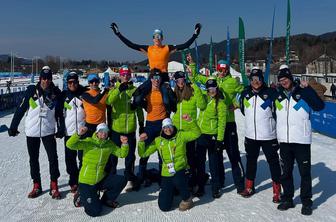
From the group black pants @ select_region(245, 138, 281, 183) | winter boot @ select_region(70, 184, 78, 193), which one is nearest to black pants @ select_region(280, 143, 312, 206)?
black pants @ select_region(245, 138, 281, 183)

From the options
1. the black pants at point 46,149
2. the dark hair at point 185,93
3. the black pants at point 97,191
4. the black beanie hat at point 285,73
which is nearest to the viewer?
the black beanie hat at point 285,73

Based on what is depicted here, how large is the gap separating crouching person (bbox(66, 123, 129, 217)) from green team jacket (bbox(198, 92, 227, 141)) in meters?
1.28

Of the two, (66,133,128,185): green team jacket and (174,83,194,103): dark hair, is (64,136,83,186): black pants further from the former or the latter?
(174,83,194,103): dark hair

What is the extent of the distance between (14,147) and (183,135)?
6.31m

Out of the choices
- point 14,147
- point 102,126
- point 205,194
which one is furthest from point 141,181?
point 14,147

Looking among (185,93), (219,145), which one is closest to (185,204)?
(219,145)

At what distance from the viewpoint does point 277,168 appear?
17.1 ft

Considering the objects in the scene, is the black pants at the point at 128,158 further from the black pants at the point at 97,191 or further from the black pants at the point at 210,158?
the black pants at the point at 210,158

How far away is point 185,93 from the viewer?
538 centimetres

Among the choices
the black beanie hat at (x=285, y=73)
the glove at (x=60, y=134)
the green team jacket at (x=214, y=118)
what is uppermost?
the black beanie hat at (x=285, y=73)

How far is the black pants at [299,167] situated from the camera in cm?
476

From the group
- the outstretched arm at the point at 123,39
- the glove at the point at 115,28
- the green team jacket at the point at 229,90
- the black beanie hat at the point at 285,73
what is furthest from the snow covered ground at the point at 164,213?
the glove at the point at 115,28

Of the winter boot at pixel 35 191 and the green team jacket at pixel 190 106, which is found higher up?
the green team jacket at pixel 190 106

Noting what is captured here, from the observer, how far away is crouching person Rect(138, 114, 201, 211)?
16.5 feet
